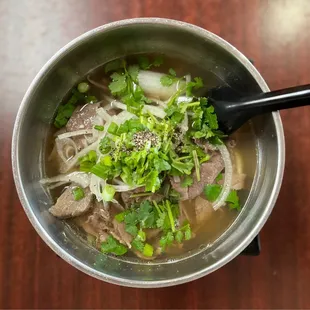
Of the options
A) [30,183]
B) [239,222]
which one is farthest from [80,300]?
[239,222]

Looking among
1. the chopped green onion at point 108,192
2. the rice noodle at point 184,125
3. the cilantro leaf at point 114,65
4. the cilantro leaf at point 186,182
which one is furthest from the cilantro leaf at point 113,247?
the cilantro leaf at point 114,65

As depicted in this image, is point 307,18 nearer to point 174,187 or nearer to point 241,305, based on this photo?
point 174,187

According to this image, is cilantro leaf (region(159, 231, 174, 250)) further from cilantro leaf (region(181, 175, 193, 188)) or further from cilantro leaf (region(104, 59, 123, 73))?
cilantro leaf (region(104, 59, 123, 73))

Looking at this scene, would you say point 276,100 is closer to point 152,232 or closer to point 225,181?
point 225,181

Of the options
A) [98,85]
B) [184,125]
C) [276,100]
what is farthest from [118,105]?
[276,100]

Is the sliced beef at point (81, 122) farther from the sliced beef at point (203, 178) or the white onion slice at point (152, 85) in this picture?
the sliced beef at point (203, 178)

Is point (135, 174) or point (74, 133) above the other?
point (74, 133)
